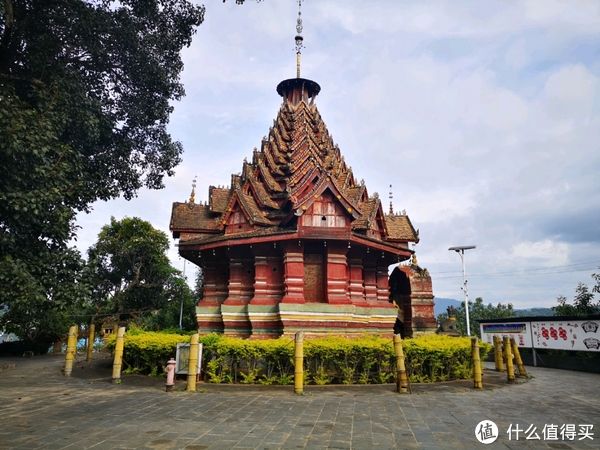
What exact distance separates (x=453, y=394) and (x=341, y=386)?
321 centimetres

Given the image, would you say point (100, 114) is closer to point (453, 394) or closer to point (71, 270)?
point (71, 270)

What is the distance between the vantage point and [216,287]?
67.4 ft

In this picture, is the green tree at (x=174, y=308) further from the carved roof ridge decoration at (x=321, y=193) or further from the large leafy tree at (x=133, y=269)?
the carved roof ridge decoration at (x=321, y=193)

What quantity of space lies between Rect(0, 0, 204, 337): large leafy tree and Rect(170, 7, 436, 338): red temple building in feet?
14.0

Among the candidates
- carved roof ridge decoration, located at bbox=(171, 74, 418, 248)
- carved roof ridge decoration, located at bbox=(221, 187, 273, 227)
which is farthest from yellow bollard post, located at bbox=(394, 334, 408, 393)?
carved roof ridge decoration, located at bbox=(221, 187, 273, 227)

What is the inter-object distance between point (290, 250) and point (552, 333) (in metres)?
13.4

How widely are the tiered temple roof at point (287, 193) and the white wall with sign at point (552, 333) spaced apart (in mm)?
7145

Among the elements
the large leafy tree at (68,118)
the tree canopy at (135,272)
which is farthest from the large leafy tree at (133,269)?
the large leafy tree at (68,118)

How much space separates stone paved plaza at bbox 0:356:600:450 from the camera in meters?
6.46

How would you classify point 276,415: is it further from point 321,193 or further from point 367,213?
point 367,213

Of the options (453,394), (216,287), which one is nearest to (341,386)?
(453,394)

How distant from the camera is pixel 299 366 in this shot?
10.9m

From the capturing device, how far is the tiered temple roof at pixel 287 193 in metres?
19.1

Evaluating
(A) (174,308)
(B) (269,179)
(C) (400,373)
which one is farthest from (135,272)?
(C) (400,373)
